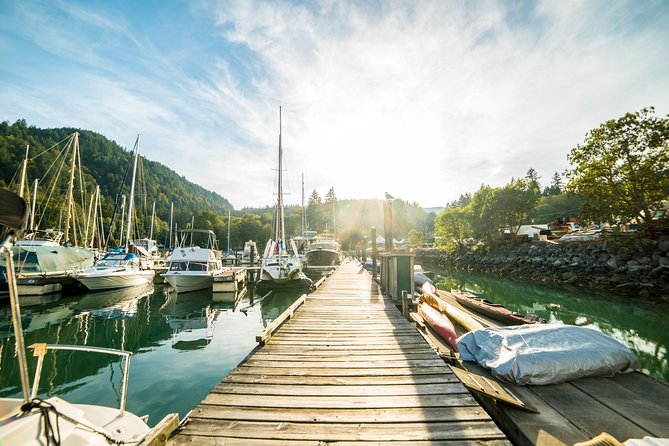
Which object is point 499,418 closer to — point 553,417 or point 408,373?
point 553,417

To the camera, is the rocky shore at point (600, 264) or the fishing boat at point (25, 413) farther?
the rocky shore at point (600, 264)

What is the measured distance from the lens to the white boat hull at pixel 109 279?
19109 millimetres

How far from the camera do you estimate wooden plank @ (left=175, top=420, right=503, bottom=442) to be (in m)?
2.98

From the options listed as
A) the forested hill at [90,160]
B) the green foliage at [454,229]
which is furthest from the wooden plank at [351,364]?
the forested hill at [90,160]

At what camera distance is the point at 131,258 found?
2325cm

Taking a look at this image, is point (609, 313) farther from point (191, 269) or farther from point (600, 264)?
point (191, 269)

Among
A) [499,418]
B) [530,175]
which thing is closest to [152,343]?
[499,418]

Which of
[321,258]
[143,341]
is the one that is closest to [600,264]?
[321,258]

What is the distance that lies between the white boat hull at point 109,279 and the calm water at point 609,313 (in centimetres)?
2684

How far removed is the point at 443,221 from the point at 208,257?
4235cm

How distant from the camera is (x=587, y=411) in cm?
381

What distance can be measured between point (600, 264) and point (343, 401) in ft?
88.3

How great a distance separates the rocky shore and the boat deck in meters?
18.3

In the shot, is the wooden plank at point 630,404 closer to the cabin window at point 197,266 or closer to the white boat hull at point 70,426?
the white boat hull at point 70,426
